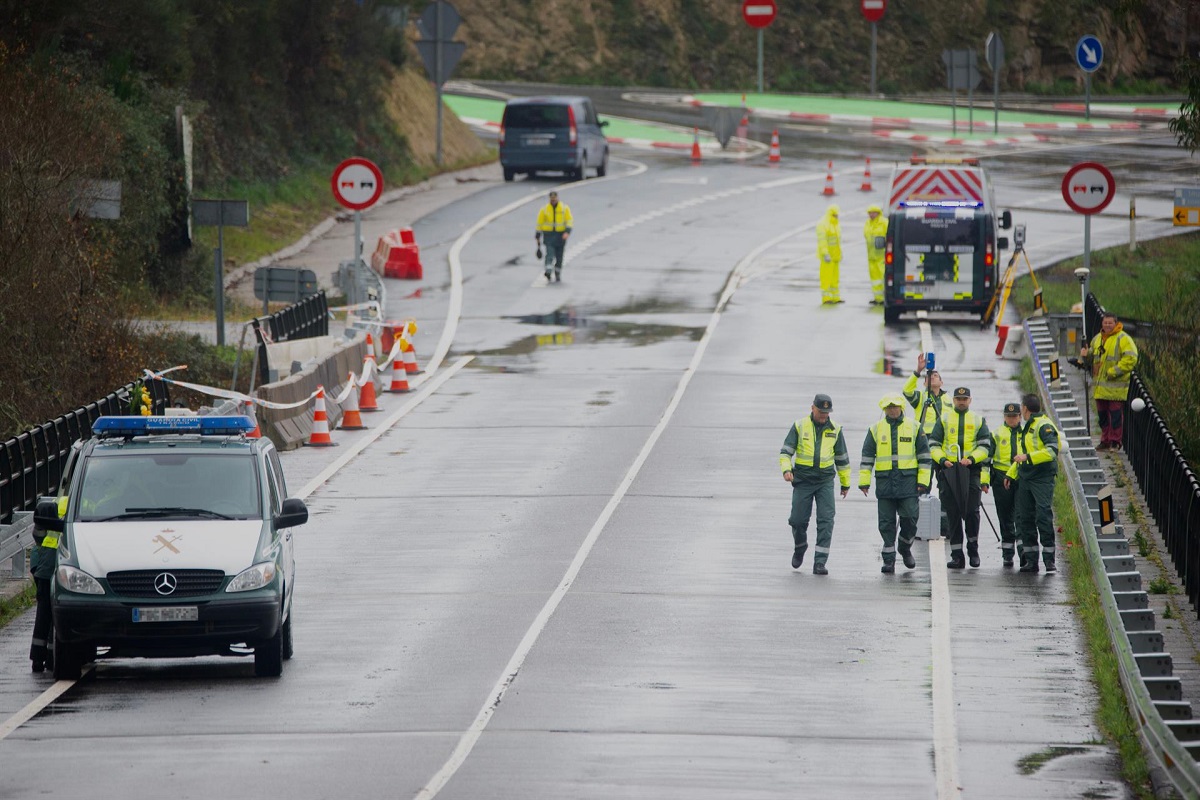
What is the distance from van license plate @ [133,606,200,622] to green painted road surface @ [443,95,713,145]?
4373cm

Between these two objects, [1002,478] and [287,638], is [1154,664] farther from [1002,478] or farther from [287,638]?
[287,638]

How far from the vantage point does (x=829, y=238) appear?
33.7 m

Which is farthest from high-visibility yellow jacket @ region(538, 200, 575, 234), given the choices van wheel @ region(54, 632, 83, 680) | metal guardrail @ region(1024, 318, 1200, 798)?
van wheel @ region(54, 632, 83, 680)

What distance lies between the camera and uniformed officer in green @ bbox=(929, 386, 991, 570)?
18.6 metres

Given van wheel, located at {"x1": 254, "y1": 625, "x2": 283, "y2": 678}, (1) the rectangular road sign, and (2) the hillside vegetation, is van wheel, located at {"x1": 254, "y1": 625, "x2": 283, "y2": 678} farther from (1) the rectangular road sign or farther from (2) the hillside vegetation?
(2) the hillside vegetation

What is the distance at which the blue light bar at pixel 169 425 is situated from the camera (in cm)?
1500

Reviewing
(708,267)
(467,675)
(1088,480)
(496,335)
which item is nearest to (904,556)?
(1088,480)

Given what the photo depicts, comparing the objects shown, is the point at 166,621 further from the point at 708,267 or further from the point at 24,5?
the point at 708,267

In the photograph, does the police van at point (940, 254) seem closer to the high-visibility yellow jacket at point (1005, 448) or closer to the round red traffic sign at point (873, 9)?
the high-visibility yellow jacket at point (1005, 448)

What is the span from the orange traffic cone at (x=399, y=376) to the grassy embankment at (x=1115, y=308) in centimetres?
854

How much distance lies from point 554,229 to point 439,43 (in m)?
14.7

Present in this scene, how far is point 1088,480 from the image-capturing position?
20125 millimetres

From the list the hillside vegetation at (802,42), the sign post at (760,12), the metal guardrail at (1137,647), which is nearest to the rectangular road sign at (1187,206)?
the metal guardrail at (1137,647)

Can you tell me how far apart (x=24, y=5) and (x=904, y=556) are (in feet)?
70.7
